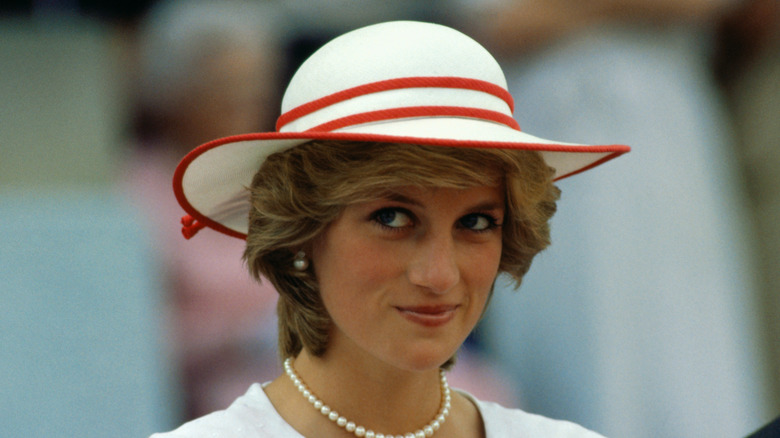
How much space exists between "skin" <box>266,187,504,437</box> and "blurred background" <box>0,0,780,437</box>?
3.92 ft

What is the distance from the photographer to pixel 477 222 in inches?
83.5

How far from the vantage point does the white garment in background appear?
3.41m

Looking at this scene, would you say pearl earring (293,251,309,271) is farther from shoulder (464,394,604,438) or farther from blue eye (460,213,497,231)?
shoulder (464,394,604,438)

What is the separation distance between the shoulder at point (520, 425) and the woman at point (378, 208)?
0.17 m

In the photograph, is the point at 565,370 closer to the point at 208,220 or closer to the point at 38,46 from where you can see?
the point at 208,220

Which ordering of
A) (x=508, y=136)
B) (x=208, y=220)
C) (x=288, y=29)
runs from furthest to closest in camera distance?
(x=288, y=29)
(x=208, y=220)
(x=508, y=136)

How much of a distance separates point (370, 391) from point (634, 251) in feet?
5.33

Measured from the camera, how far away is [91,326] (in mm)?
3510

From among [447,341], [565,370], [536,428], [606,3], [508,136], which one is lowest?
[565,370]

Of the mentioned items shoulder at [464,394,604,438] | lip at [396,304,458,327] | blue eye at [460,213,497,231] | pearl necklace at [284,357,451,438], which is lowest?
shoulder at [464,394,604,438]

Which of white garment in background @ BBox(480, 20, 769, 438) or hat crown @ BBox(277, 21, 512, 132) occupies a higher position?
hat crown @ BBox(277, 21, 512, 132)

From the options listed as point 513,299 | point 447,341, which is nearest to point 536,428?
point 447,341

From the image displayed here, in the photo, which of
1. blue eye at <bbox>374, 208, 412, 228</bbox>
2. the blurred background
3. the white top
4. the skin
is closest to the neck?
the skin

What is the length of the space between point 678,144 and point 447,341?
191 cm
